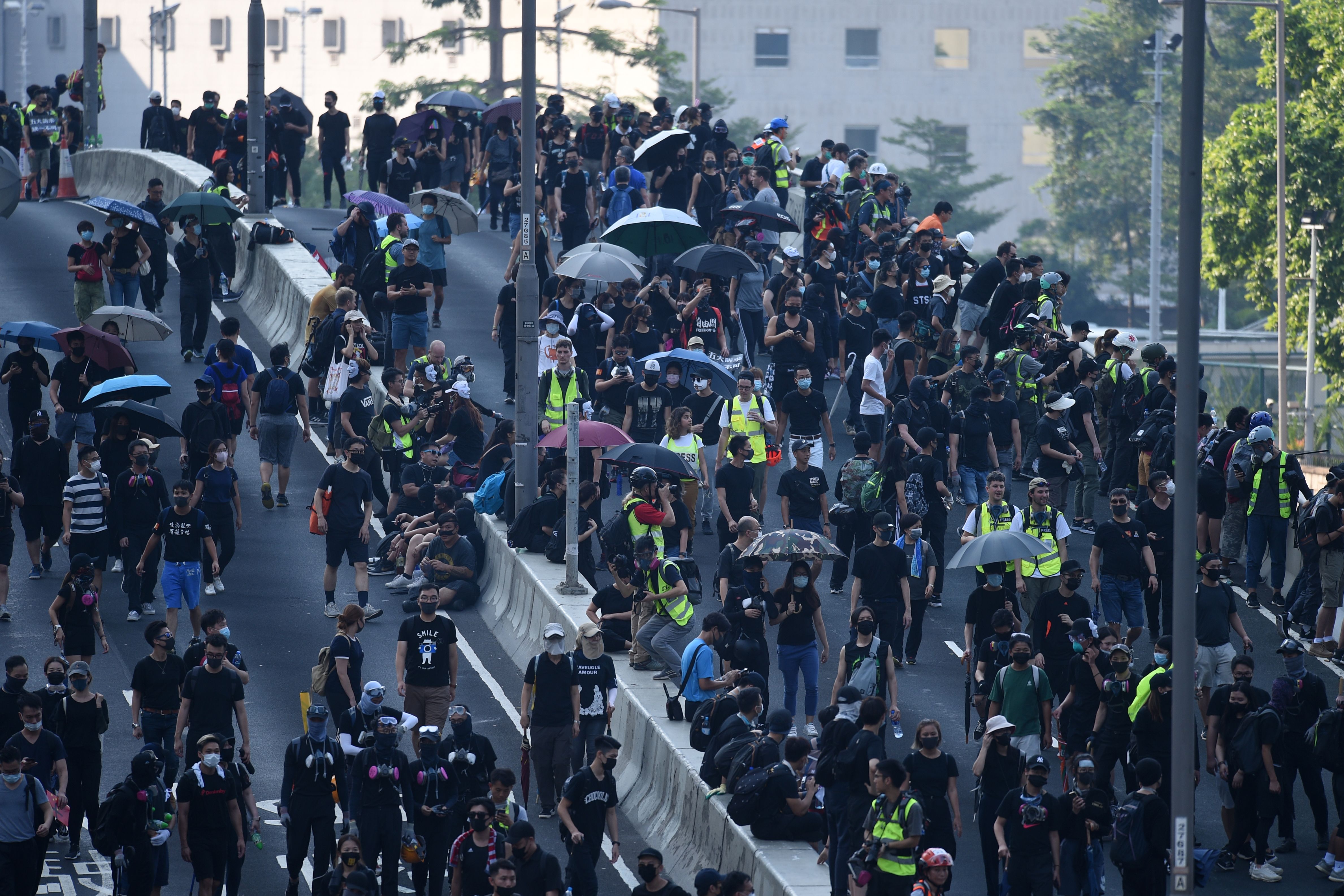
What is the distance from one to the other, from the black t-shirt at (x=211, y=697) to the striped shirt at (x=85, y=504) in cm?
456

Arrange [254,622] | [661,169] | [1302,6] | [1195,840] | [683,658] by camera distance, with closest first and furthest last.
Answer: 1. [1195,840]
2. [683,658]
3. [254,622]
4. [661,169]
5. [1302,6]

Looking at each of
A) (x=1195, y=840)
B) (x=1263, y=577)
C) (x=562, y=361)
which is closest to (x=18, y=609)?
(x=562, y=361)

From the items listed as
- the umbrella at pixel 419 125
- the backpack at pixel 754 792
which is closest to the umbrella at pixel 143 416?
the backpack at pixel 754 792

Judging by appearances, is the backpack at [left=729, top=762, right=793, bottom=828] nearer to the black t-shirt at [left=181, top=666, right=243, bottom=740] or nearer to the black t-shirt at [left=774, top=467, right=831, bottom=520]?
the black t-shirt at [left=181, top=666, right=243, bottom=740]

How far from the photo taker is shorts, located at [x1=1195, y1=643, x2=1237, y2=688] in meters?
17.6

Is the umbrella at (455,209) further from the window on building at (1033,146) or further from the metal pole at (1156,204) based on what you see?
the window on building at (1033,146)

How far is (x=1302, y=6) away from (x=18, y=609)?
3276cm

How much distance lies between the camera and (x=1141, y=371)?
23078 mm

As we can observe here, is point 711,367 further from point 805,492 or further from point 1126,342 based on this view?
point 1126,342

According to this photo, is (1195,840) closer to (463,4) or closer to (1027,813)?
(1027,813)

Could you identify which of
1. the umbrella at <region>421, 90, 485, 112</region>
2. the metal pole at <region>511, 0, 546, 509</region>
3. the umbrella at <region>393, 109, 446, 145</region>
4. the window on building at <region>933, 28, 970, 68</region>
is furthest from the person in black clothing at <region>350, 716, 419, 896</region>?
the window on building at <region>933, 28, 970, 68</region>

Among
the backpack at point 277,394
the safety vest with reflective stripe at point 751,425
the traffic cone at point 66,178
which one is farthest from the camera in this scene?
the traffic cone at point 66,178

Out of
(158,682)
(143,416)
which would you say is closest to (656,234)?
(143,416)

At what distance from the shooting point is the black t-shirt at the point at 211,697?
52.0 ft
